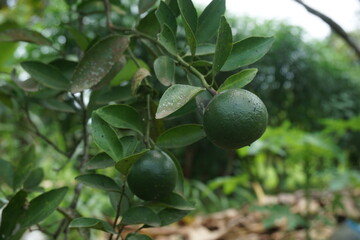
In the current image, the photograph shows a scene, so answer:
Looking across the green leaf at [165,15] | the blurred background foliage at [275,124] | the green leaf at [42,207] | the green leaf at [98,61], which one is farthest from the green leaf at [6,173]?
the blurred background foliage at [275,124]

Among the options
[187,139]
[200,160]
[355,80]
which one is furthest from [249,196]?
[187,139]

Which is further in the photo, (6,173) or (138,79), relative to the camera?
(6,173)

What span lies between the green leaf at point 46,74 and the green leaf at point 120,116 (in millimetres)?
160

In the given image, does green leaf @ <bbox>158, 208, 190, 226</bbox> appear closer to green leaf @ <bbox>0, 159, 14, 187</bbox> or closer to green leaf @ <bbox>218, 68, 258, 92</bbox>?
green leaf @ <bbox>218, 68, 258, 92</bbox>

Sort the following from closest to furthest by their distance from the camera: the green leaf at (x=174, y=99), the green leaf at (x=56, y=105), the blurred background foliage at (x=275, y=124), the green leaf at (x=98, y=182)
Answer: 1. the green leaf at (x=174, y=99)
2. the green leaf at (x=98, y=182)
3. the green leaf at (x=56, y=105)
4. the blurred background foliage at (x=275, y=124)

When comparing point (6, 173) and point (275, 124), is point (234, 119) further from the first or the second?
point (275, 124)

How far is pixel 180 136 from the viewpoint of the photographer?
50cm

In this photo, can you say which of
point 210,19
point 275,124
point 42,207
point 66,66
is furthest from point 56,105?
point 275,124

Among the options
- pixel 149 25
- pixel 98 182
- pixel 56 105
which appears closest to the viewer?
pixel 98 182

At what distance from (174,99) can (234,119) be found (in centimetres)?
6

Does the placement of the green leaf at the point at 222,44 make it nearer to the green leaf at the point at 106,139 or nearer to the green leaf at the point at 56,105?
the green leaf at the point at 106,139

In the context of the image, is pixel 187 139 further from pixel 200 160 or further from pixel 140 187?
pixel 200 160

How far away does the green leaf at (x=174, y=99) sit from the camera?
1.20 feet

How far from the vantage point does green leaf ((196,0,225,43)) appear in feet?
1.76
